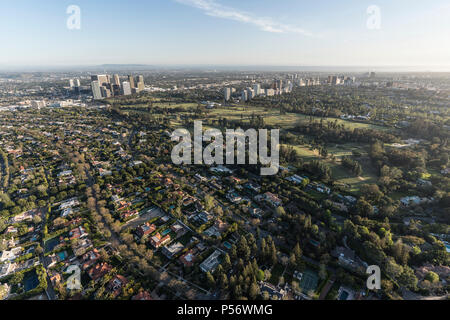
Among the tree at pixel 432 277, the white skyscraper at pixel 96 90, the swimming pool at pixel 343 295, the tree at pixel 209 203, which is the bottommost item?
the swimming pool at pixel 343 295

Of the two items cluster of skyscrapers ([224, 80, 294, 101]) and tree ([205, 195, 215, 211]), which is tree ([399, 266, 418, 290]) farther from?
cluster of skyscrapers ([224, 80, 294, 101])

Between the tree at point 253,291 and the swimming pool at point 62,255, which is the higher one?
the tree at point 253,291

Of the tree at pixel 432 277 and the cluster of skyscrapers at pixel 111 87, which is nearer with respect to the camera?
the tree at pixel 432 277

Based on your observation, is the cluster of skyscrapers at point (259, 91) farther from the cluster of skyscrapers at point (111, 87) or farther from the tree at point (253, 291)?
the tree at point (253, 291)

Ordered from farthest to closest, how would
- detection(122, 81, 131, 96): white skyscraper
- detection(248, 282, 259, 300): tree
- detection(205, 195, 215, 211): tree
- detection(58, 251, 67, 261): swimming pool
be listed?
detection(122, 81, 131, 96): white skyscraper, detection(205, 195, 215, 211): tree, detection(58, 251, 67, 261): swimming pool, detection(248, 282, 259, 300): tree

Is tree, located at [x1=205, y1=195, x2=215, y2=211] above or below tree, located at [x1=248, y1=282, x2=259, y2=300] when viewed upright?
above

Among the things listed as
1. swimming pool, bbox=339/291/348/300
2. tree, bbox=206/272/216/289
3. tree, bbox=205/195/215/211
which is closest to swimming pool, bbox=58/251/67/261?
tree, bbox=206/272/216/289

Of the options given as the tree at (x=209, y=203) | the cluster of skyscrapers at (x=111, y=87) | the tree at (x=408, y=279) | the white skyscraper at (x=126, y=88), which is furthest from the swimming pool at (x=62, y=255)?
the white skyscraper at (x=126, y=88)

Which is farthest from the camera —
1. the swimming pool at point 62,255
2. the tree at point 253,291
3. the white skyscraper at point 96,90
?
the white skyscraper at point 96,90

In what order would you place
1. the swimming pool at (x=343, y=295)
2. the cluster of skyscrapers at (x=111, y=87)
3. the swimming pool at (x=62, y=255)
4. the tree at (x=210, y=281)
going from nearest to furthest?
1. the swimming pool at (x=343, y=295)
2. the tree at (x=210, y=281)
3. the swimming pool at (x=62, y=255)
4. the cluster of skyscrapers at (x=111, y=87)
